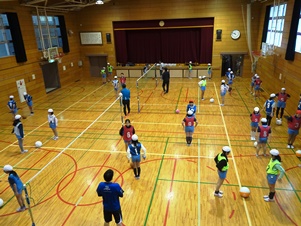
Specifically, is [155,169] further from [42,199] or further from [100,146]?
[42,199]

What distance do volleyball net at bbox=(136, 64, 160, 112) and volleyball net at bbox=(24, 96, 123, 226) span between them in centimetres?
399

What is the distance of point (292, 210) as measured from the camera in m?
6.71

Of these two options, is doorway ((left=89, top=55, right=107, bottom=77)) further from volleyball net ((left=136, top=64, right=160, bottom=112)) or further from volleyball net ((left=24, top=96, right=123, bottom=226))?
volleyball net ((left=24, top=96, right=123, bottom=226))

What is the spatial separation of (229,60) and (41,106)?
17.3m

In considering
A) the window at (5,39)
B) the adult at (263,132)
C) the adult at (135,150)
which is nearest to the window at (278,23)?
the adult at (263,132)

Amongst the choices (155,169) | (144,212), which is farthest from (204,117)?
(144,212)

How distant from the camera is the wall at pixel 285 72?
1274 cm

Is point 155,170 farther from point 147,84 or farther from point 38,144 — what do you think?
point 147,84

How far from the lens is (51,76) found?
22.1 meters

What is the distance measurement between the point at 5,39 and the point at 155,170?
1443 centimetres

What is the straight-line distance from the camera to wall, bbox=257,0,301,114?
12.7 metres

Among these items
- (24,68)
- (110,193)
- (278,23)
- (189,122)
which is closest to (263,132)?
(189,122)

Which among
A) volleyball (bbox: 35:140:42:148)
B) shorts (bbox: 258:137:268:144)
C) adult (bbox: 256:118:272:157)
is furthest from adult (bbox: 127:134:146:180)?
volleyball (bbox: 35:140:42:148)

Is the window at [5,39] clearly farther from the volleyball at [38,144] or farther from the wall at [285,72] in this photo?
the wall at [285,72]
